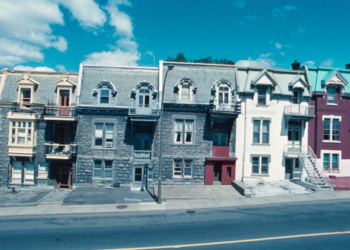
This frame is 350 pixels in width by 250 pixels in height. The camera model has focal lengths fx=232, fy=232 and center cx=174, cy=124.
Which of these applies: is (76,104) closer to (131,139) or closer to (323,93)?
(131,139)

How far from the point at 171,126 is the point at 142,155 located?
12.0 ft

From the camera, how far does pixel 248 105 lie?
21688mm

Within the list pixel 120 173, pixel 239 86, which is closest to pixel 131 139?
pixel 120 173

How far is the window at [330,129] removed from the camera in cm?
2266

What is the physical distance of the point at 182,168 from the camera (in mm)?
21172

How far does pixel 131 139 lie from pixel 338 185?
18415 millimetres

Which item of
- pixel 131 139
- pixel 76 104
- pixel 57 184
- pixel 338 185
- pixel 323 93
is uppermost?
pixel 323 93

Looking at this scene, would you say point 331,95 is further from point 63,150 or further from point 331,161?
point 63,150

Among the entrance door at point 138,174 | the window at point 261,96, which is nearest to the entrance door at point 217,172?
the entrance door at point 138,174

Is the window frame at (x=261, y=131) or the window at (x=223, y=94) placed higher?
the window at (x=223, y=94)

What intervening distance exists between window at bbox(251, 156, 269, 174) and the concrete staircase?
3.10 m

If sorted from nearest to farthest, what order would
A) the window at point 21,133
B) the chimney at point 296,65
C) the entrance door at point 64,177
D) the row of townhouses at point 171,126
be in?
the window at point 21,133, the row of townhouses at point 171,126, the entrance door at point 64,177, the chimney at point 296,65

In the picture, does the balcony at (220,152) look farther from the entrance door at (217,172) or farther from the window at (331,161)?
the window at (331,161)

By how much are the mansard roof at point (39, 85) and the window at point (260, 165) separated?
17.4 metres
